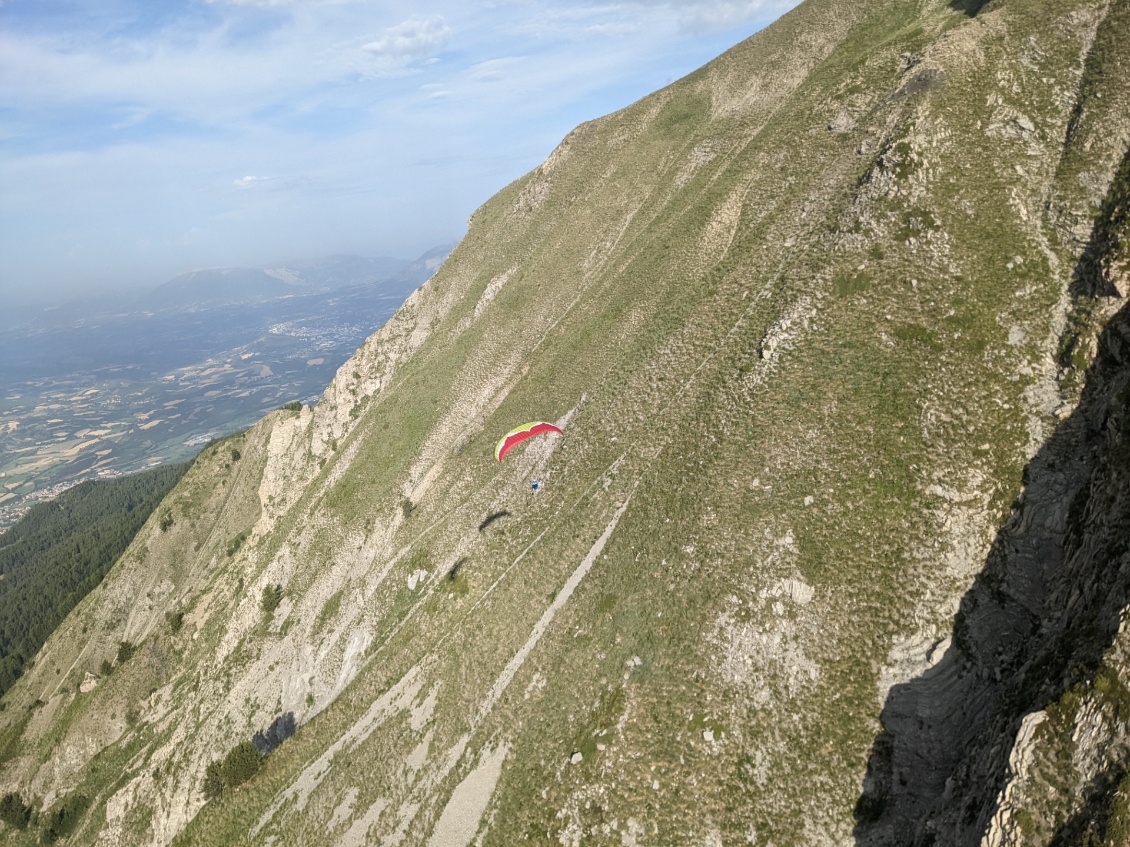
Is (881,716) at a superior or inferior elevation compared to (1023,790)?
inferior

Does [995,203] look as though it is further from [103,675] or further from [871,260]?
[103,675]

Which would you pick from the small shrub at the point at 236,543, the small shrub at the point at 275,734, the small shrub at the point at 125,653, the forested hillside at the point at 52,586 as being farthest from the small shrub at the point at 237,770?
the forested hillside at the point at 52,586

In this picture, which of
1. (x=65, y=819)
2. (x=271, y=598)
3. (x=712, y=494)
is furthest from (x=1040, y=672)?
(x=65, y=819)

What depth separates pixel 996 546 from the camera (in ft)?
91.4

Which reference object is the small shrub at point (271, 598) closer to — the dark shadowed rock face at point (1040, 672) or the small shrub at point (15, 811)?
the small shrub at point (15, 811)

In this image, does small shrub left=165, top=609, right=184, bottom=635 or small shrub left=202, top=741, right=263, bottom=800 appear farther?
small shrub left=165, top=609, right=184, bottom=635

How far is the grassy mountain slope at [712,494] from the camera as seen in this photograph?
28.5m

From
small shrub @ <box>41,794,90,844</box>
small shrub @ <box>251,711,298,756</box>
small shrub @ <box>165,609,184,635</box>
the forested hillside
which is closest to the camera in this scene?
small shrub @ <box>251,711,298,756</box>

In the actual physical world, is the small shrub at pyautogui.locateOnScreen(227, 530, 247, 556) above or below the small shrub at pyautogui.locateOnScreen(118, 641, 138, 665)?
above

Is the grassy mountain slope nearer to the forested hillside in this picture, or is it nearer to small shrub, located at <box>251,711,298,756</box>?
small shrub, located at <box>251,711,298,756</box>

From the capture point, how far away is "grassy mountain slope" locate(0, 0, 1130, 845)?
28469mm

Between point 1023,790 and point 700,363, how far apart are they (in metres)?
31.9

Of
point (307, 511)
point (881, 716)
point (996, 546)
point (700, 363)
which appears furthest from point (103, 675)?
point (996, 546)

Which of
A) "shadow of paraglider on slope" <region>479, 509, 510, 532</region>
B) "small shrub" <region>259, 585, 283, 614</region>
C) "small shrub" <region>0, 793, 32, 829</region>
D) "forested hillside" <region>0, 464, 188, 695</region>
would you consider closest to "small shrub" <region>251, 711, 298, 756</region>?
"small shrub" <region>259, 585, 283, 614</region>
